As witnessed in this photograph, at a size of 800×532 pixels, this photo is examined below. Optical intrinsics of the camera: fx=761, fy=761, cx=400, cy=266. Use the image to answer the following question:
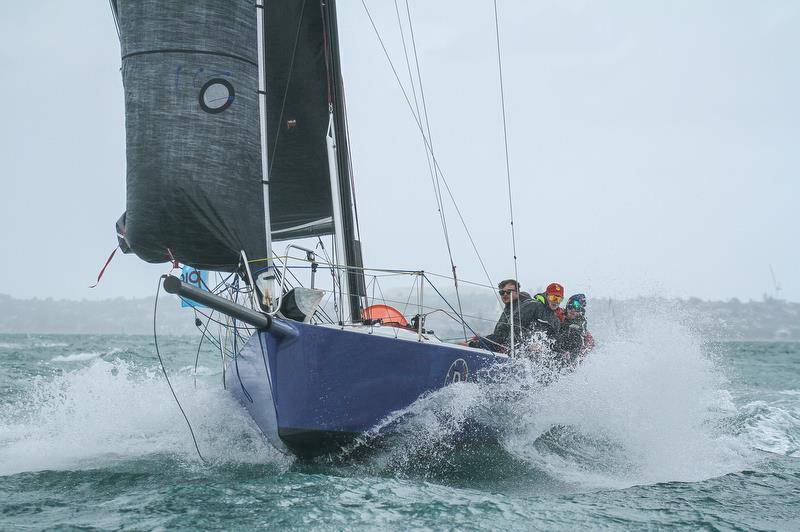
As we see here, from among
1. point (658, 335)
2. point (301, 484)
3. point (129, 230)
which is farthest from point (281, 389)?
point (658, 335)

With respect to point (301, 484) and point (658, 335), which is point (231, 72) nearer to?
point (301, 484)

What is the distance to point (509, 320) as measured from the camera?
6.81 meters

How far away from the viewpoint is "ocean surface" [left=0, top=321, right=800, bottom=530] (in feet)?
13.3

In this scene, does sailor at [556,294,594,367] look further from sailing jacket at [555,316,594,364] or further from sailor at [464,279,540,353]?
sailor at [464,279,540,353]

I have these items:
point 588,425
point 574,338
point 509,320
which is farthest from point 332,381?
point 574,338

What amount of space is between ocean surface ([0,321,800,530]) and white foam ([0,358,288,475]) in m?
0.02

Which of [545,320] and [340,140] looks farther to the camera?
[340,140]

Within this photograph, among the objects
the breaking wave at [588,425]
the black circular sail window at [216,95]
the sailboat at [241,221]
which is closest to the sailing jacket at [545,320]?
the breaking wave at [588,425]

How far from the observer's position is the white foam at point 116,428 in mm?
5750

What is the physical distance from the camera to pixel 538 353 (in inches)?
259

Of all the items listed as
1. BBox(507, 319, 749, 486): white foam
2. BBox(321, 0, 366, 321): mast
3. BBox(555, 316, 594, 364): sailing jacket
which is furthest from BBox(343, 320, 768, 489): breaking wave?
BBox(321, 0, 366, 321): mast

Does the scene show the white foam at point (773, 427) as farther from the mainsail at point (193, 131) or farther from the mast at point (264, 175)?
the mainsail at point (193, 131)

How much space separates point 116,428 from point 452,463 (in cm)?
340

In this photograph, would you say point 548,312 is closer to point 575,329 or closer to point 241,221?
point 575,329
